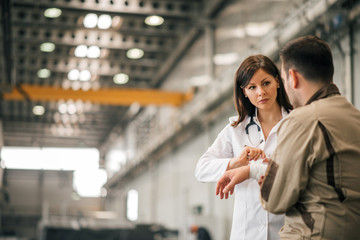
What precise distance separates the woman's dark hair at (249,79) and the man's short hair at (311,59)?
376 mm

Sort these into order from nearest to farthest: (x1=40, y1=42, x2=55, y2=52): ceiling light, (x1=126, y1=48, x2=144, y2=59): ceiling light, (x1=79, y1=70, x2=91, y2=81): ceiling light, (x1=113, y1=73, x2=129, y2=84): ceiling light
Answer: (x1=40, y1=42, x2=55, y2=52): ceiling light
(x1=126, y1=48, x2=144, y2=59): ceiling light
(x1=79, y1=70, x2=91, y2=81): ceiling light
(x1=113, y1=73, x2=129, y2=84): ceiling light

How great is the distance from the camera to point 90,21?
12.5 metres

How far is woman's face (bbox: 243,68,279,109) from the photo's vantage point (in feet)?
7.84

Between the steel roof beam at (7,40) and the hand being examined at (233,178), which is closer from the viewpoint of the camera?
the hand being examined at (233,178)

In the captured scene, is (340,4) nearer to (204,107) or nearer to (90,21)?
(204,107)

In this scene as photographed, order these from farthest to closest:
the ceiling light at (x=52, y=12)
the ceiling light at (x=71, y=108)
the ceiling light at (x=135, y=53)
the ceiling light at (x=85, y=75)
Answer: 1. the ceiling light at (x=71, y=108)
2. the ceiling light at (x=85, y=75)
3. the ceiling light at (x=135, y=53)
4. the ceiling light at (x=52, y=12)

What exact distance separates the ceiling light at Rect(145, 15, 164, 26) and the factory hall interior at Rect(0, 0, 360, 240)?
28 mm

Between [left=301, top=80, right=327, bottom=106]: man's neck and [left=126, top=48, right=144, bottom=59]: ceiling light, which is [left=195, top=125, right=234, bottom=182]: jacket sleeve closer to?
[left=301, top=80, right=327, bottom=106]: man's neck

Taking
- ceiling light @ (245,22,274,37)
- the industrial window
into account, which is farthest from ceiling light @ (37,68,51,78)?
ceiling light @ (245,22,274,37)

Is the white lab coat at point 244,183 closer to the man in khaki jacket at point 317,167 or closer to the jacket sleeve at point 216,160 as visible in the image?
the jacket sleeve at point 216,160

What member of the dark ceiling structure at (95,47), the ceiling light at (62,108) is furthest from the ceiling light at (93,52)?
the ceiling light at (62,108)

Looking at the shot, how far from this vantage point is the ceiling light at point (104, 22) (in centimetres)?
1237

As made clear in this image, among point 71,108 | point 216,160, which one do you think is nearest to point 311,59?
point 216,160

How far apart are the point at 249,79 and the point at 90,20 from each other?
10581mm
